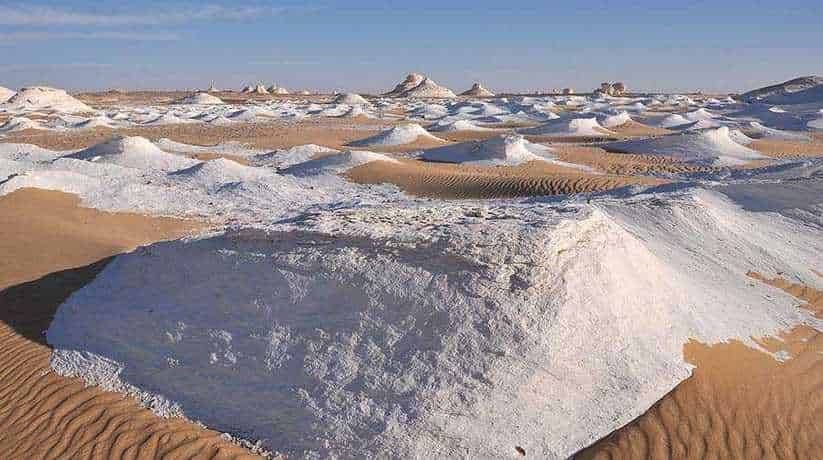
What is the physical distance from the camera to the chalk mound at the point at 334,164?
1946 cm

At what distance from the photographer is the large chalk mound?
14.7ft

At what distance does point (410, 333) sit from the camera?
191 inches

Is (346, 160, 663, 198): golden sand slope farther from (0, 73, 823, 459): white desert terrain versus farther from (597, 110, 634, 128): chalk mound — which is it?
(597, 110, 634, 128): chalk mound

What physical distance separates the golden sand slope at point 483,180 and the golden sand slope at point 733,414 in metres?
9.79

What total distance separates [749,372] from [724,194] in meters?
6.44

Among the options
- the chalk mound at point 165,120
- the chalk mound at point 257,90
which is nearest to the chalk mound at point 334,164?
the chalk mound at point 165,120

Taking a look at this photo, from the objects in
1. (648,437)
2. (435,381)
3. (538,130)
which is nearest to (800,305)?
(648,437)

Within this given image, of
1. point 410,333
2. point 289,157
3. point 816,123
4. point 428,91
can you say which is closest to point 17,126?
point 289,157

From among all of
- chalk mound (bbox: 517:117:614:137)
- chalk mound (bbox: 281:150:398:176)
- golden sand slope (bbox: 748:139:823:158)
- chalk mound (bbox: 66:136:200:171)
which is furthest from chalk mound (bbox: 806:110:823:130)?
chalk mound (bbox: 66:136:200:171)

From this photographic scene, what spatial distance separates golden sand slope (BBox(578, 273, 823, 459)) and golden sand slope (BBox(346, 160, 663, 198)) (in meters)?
9.79

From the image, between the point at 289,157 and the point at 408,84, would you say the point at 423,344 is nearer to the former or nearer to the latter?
the point at 289,157

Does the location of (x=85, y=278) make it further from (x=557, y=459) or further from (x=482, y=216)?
(x=557, y=459)

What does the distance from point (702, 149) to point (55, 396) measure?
927 inches

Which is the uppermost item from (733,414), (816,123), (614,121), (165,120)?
(816,123)
